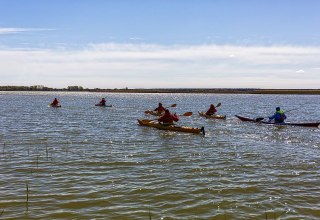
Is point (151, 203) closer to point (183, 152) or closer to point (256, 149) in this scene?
point (183, 152)

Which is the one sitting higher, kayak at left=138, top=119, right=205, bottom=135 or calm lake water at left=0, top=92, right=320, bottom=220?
kayak at left=138, top=119, right=205, bottom=135

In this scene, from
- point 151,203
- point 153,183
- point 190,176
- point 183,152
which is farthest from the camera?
point 183,152

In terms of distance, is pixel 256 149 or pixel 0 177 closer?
pixel 0 177

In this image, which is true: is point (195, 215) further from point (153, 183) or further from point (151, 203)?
point (153, 183)

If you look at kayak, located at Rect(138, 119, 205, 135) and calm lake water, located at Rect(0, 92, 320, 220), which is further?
kayak, located at Rect(138, 119, 205, 135)

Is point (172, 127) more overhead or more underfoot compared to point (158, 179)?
more overhead

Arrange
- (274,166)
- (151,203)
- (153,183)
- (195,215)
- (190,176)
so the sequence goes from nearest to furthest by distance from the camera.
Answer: (195,215)
(151,203)
(153,183)
(190,176)
(274,166)

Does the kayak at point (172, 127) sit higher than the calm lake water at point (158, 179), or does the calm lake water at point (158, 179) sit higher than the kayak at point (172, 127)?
the kayak at point (172, 127)

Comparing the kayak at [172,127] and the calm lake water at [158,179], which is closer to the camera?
the calm lake water at [158,179]

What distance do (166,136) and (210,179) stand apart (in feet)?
35.3

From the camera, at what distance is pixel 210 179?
1176cm

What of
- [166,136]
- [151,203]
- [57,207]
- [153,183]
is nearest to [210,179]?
[153,183]

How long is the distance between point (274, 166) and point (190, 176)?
3.66m

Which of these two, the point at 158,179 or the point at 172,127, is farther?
the point at 172,127
